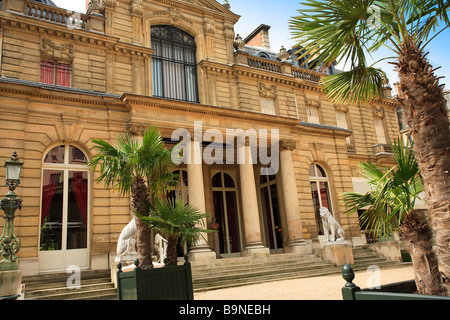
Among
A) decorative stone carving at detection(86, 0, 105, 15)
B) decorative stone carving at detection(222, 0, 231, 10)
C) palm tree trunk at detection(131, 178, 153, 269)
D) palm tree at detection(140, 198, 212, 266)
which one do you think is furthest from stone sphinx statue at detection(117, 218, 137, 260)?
decorative stone carving at detection(222, 0, 231, 10)

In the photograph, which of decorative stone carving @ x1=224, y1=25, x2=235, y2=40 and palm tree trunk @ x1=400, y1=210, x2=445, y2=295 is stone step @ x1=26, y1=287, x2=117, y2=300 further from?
decorative stone carving @ x1=224, y1=25, x2=235, y2=40

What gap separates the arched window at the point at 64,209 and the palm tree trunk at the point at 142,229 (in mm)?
7965

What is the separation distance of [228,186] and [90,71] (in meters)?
9.74

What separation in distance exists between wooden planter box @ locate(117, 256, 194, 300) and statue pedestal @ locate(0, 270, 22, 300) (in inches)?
167

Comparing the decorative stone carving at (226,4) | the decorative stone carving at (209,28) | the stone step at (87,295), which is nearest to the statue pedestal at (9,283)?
the stone step at (87,295)

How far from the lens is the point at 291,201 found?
60.3 feet

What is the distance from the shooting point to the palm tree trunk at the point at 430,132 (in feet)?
16.0

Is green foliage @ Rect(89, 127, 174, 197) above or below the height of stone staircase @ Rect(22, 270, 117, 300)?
above

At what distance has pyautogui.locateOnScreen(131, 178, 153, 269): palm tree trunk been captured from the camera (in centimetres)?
705

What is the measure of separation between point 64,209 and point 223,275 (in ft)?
21.8

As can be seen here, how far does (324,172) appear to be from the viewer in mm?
21734

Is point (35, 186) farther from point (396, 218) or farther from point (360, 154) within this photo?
point (360, 154)

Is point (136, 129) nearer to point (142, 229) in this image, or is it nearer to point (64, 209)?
point (64, 209)
